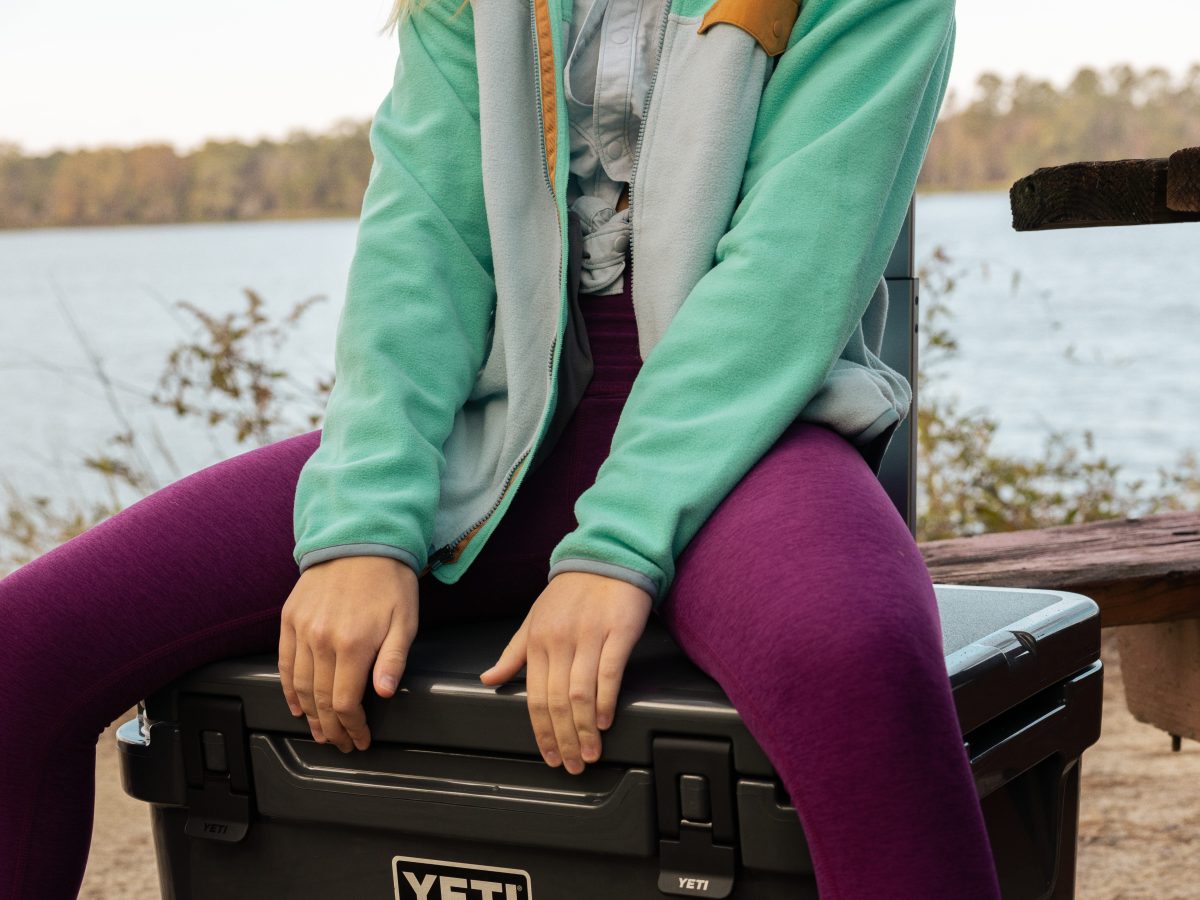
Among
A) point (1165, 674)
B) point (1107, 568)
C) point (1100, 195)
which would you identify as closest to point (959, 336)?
point (1165, 674)

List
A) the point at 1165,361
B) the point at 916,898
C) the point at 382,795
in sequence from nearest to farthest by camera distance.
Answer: the point at 916,898 < the point at 382,795 < the point at 1165,361

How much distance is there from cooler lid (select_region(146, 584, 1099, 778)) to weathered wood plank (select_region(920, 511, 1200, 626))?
707 mm

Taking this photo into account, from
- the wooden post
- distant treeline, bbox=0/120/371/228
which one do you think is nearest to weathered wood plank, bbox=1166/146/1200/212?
the wooden post

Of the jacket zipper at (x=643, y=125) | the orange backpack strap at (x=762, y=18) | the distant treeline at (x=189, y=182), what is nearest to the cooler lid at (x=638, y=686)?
the jacket zipper at (x=643, y=125)

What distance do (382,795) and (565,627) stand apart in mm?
252

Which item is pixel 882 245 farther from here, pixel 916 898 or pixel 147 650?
pixel 147 650

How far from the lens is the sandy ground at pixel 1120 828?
2.06 m

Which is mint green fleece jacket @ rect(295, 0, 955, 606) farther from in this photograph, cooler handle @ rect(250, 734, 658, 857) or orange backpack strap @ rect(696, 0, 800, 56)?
cooler handle @ rect(250, 734, 658, 857)

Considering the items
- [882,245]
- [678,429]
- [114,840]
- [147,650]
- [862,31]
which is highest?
[862,31]

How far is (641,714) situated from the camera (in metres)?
0.95

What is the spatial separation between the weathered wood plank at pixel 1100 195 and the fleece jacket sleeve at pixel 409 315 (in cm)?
54

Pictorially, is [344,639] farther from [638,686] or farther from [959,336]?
[959,336]

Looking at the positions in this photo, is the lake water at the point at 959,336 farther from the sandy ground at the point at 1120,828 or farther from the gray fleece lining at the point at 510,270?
the gray fleece lining at the point at 510,270

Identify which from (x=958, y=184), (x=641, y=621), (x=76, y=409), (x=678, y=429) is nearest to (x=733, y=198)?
(x=678, y=429)
